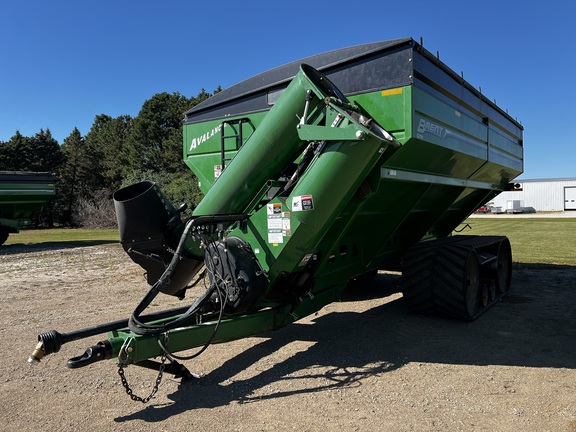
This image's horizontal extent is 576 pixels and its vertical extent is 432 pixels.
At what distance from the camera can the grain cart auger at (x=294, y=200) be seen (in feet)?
12.8

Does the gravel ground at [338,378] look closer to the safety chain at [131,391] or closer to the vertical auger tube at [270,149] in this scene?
the safety chain at [131,391]

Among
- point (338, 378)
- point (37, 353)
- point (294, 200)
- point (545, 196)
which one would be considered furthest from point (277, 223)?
point (545, 196)

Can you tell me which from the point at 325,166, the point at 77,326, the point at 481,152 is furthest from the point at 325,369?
the point at 481,152

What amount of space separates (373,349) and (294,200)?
5.98 ft

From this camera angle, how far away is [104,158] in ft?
157

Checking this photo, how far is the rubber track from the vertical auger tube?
2.49 metres

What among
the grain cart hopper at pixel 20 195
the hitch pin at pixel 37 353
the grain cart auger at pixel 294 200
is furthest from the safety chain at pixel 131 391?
the grain cart hopper at pixel 20 195

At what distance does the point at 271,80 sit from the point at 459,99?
2207mm

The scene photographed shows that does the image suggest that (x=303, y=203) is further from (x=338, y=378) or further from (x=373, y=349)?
(x=373, y=349)

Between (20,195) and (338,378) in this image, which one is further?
(20,195)

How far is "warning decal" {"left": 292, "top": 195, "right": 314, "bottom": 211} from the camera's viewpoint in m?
4.00

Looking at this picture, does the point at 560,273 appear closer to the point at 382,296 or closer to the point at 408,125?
the point at 382,296

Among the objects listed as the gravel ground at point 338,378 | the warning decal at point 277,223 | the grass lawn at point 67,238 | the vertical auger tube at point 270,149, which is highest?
the vertical auger tube at point 270,149

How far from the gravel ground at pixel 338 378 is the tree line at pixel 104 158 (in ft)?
96.5
